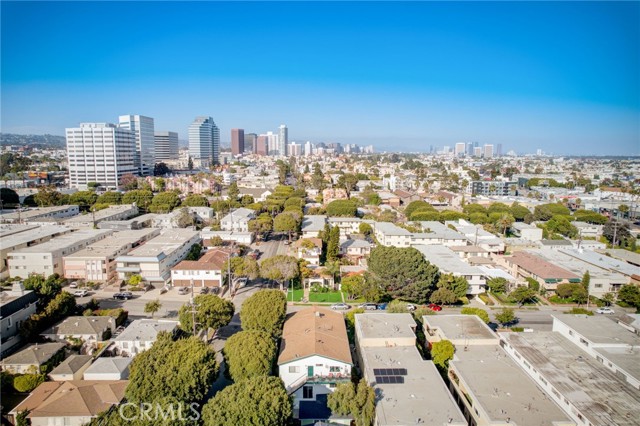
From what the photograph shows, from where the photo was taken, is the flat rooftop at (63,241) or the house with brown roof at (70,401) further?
the flat rooftop at (63,241)

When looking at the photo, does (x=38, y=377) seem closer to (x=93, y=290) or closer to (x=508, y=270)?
(x=93, y=290)

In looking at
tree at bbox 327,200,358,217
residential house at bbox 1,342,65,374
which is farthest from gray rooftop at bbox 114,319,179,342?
tree at bbox 327,200,358,217

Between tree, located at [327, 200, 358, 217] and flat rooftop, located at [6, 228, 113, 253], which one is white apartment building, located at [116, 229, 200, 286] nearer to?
flat rooftop, located at [6, 228, 113, 253]

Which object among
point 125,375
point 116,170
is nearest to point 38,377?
point 125,375

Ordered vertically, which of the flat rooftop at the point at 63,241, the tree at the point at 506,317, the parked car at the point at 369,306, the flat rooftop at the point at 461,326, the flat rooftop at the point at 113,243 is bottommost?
the parked car at the point at 369,306

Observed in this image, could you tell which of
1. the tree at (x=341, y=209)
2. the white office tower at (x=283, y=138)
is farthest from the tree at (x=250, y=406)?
the white office tower at (x=283, y=138)

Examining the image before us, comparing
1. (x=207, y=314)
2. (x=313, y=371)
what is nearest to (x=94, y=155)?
(x=207, y=314)

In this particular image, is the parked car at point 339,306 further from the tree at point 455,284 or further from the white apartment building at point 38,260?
the white apartment building at point 38,260
